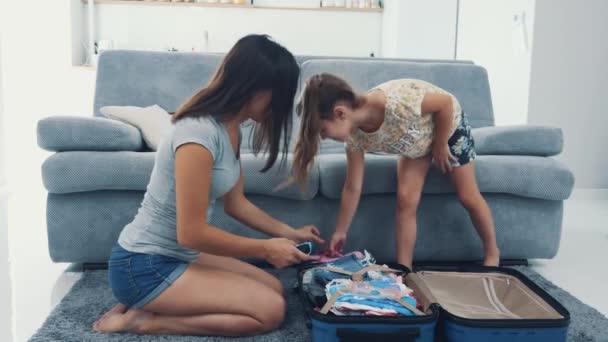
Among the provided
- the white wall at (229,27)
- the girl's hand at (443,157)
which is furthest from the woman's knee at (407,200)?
the white wall at (229,27)

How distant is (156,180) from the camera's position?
139 centimetres

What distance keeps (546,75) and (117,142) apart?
2.86 metres

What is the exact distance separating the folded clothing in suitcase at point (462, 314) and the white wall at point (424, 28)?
11.7ft

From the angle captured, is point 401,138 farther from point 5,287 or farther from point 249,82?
point 5,287

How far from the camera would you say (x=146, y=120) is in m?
2.18

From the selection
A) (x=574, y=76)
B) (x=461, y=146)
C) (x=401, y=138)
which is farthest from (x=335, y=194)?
(x=574, y=76)

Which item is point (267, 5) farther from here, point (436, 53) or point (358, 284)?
point (358, 284)

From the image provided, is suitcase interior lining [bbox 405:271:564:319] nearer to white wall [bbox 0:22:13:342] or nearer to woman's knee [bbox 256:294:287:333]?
woman's knee [bbox 256:294:287:333]

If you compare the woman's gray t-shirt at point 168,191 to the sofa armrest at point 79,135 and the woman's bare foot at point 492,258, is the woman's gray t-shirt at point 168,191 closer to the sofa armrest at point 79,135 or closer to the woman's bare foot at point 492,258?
the sofa armrest at point 79,135

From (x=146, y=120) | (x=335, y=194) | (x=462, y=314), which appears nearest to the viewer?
(x=462, y=314)

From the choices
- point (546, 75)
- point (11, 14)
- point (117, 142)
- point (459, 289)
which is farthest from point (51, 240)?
point (11, 14)

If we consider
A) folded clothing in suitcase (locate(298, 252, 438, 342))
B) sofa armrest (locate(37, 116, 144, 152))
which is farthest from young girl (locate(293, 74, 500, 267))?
sofa armrest (locate(37, 116, 144, 152))

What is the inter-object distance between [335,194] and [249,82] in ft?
2.42

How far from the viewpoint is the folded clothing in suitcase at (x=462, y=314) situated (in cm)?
127
